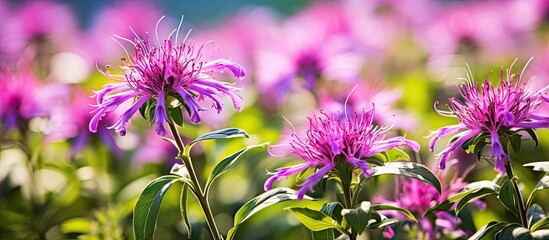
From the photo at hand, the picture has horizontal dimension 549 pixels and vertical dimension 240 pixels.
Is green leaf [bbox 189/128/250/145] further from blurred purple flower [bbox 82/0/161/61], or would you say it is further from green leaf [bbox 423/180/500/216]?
blurred purple flower [bbox 82/0/161/61]

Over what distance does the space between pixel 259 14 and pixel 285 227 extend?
5.99 feet

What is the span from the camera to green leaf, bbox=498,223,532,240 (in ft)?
3.36

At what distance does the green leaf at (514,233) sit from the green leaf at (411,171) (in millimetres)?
97

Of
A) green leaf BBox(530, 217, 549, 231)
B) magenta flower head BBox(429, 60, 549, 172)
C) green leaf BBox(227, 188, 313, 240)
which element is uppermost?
magenta flower head BBox(429, 60, 549, 172)

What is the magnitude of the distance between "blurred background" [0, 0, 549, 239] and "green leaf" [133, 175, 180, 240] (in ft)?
1.28

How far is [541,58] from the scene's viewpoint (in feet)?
7.32

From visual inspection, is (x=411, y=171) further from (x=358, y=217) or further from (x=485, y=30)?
(x=485, y=30)

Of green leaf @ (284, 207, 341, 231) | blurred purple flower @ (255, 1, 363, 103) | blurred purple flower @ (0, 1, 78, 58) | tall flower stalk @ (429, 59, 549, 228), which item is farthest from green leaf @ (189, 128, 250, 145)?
blurred purple flower @ (0, 1, 78, 58)

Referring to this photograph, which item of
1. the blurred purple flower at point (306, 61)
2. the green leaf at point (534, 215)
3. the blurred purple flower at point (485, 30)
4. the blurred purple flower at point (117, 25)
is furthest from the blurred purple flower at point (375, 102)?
the blurred purple flower at point (117, 25)

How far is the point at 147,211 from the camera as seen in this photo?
1.12 meters

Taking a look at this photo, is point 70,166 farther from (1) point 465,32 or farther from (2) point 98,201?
→ (1) point 465,32

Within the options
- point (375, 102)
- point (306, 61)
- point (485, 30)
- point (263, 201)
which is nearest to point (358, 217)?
point (263, 201)

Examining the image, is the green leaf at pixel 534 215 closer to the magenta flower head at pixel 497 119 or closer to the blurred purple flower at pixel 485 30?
the magenta flower head at pixel 497 119

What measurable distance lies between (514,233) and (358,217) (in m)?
0.20
